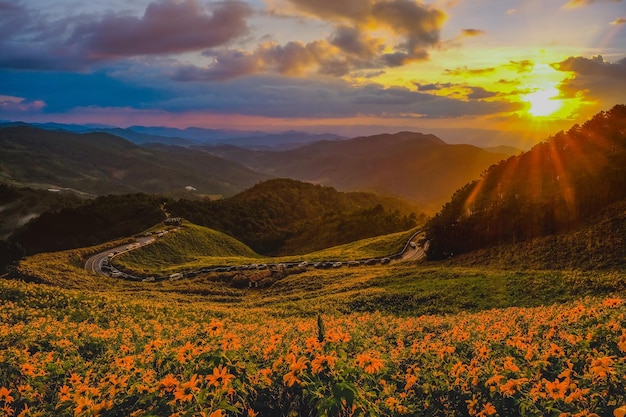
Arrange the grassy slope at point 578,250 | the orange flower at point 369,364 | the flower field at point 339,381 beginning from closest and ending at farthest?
the flower field at point 339,381
the orange flower at point 369,364
the grassy slope at point 578,250

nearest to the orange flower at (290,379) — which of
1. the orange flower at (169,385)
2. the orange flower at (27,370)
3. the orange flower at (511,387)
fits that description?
the orange flower at (169,385)

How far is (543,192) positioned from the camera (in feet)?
162

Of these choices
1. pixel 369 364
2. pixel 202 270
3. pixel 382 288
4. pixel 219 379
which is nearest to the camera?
pixel 219 379

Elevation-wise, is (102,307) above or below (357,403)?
below

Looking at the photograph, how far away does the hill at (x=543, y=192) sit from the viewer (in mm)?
43375

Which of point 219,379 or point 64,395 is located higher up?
point 219,379

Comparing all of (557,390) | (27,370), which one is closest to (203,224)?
(27,370)

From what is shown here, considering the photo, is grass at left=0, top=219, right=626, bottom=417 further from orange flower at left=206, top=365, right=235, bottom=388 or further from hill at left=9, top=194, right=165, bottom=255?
hill at left=9, top=194, right=165, bottom=255

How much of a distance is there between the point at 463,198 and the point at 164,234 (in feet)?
196

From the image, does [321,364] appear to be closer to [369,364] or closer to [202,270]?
Result: [369,364]

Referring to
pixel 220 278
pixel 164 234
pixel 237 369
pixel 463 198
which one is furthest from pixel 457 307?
pixel 164 234

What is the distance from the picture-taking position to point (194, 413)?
5.18 meters

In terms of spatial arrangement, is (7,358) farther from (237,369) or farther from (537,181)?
(537,181)

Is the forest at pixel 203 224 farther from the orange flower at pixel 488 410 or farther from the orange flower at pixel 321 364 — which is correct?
the orange flower at pixel 488 410
